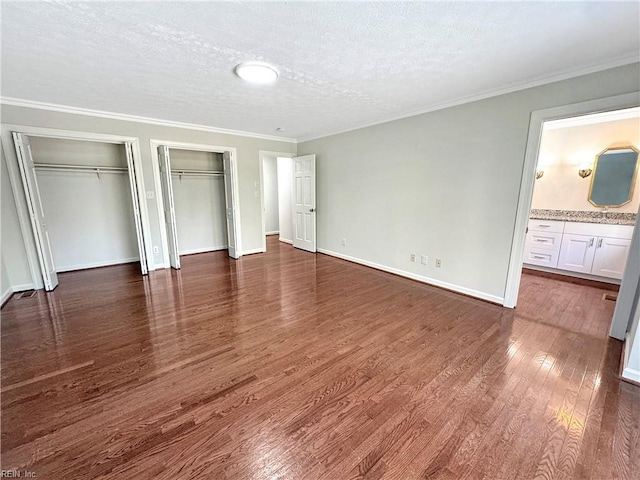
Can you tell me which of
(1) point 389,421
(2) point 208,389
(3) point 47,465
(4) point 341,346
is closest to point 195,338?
(2) point 208,389

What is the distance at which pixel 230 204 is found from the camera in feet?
17.8

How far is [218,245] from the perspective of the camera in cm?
606

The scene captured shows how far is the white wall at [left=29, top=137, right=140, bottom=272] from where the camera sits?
4.22m

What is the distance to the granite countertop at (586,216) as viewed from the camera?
12.2 ft

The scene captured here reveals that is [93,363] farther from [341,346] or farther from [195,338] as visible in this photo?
[341,346]

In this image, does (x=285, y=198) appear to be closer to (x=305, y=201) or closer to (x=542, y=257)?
(x=305, y=201)

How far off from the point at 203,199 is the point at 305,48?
14.3 ft

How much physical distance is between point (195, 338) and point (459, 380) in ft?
7.62

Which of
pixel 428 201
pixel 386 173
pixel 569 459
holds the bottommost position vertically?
pixel 569 459

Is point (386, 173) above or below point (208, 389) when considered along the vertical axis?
above

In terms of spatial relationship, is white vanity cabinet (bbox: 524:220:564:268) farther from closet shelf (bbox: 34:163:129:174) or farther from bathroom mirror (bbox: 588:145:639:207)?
closet shelf (bbox: 34:163:129:174)

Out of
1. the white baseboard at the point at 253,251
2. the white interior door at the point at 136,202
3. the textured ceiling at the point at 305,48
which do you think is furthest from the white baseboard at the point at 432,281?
the white interior door at the point at 136,202

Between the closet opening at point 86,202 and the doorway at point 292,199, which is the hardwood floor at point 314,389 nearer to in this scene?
the closet opening at point 86,202

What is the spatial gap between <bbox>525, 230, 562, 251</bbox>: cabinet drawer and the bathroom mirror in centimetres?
70
